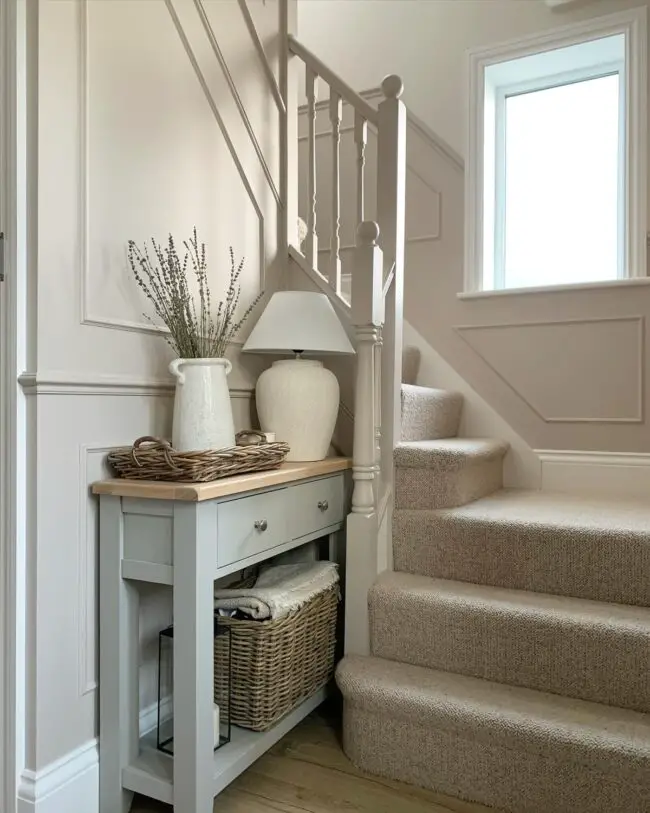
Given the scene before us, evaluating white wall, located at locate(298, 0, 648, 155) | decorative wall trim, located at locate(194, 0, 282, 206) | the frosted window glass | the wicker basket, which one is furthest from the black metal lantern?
white wall, located at locate(298, 0, 648, 155)

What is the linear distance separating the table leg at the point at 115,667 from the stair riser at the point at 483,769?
1.92ft

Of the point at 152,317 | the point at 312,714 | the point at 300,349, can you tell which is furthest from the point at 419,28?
the point at 312,714

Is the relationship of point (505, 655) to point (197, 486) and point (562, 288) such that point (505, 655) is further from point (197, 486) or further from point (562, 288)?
point (562, 288)

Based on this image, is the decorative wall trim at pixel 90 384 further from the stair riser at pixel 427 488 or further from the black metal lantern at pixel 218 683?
the stair riser at pixel 427 488

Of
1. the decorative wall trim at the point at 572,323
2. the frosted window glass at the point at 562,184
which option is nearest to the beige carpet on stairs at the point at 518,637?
the decorative wall trim at the point at 572,323

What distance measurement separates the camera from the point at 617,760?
54.9 inches

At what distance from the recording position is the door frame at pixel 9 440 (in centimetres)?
137

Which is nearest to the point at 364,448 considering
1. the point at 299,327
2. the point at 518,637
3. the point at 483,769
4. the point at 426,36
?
the point at 299,327

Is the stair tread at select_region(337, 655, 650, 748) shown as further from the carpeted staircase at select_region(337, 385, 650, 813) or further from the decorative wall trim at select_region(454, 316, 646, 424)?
the decorative wall trim at select_region(454, 316, 646, 424)

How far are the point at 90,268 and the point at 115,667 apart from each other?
95 cm

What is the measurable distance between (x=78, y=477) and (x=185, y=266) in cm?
67

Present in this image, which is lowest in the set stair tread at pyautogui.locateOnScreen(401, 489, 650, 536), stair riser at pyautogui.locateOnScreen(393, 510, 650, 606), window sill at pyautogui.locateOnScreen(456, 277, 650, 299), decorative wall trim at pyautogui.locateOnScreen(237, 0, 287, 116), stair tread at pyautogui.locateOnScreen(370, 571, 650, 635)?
stair tread at pyautogui.locateOnScreen(370, 571, 650, 635)

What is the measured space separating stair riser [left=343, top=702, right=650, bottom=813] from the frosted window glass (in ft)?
6.77

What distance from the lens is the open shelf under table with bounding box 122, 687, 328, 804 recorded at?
1.45 meters
